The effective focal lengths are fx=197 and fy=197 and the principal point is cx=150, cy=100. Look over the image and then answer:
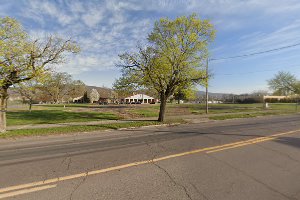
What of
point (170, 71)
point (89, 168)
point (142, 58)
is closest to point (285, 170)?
point (89, 168)

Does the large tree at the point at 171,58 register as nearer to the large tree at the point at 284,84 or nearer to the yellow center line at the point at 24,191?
the yellow center line at the point at 24,191

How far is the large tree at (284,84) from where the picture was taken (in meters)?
63.4

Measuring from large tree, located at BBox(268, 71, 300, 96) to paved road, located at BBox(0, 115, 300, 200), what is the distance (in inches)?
2711

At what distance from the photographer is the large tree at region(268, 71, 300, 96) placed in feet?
208

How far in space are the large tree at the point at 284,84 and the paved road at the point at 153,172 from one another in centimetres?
6885

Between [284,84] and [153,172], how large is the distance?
7592 centimetres

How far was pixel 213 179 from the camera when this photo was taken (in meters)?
4.82

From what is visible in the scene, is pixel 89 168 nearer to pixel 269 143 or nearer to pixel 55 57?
pixel 269 143

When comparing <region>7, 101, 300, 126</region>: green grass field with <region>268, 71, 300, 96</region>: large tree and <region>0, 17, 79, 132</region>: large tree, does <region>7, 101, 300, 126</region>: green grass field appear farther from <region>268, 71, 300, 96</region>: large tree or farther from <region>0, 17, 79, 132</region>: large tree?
<region>268, 71, 300, 96</region>: large tree

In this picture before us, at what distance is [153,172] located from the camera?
208 inches

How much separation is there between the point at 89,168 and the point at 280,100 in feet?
295

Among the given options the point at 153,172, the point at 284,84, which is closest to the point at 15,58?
the point at 153,172

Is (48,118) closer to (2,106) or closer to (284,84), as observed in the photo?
(2,106)

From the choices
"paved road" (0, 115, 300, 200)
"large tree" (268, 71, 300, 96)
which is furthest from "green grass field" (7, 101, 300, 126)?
"large tree" (268, 71, 300, 96)
